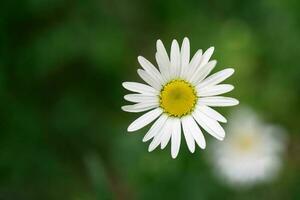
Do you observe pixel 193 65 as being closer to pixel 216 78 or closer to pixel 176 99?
pixel 216 78

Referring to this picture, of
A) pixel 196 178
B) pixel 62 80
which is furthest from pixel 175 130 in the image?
pixel 62 80

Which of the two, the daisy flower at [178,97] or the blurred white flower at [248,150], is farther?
the blurred white flower at [248,150]

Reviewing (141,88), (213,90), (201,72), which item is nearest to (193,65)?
(201,72)

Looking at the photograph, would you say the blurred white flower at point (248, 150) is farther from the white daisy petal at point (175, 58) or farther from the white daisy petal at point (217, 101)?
the white daisy petal at point (175, 58)

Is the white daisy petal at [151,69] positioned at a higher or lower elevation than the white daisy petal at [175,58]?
lower

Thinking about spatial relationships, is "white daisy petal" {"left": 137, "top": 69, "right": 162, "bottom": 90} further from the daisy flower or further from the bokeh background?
the bokeh background

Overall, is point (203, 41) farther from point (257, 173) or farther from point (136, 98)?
point (136, 98)

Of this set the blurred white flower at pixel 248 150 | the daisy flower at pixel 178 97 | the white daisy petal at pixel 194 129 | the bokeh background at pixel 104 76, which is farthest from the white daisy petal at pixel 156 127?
the blurred white flower at pixel 248 150
